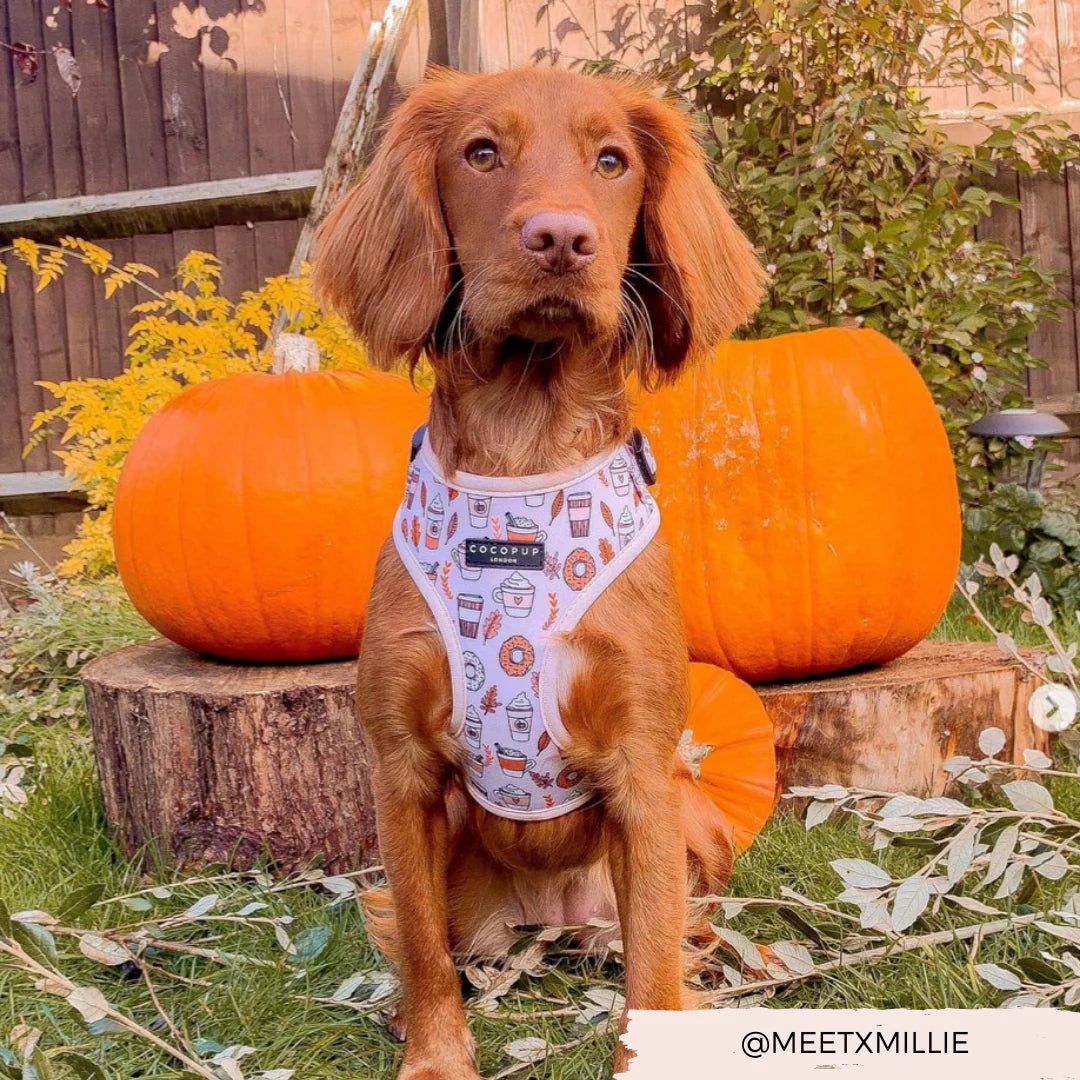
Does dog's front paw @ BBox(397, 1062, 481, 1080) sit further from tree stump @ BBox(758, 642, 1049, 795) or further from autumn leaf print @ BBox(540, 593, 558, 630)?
tree stump @ BBox(758, 642, 1049, 795)

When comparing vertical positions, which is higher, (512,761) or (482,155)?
(482,155)

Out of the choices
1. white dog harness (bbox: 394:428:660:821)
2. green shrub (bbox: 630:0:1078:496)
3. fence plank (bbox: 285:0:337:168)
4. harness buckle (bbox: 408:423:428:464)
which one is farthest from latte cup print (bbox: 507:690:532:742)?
fence plank (bbox: 285:0:337:168)

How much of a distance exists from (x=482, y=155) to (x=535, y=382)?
1.11 ft

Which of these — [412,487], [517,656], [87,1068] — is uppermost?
[412,487]

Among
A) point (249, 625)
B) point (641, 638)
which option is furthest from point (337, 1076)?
point (249, 625)

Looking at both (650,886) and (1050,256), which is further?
(1050,256)

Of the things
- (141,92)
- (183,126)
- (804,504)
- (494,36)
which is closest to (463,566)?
(804,504)

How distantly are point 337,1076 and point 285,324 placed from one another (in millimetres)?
3358

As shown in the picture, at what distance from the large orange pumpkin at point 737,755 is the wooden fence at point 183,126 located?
328cm

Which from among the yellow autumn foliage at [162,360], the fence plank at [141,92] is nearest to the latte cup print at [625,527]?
the yellow autumn foliage at [162,360]

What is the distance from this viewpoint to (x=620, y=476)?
1772 millimetres

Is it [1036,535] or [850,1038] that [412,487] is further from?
[1036,535]

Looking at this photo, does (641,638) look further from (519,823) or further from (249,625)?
(249,625)

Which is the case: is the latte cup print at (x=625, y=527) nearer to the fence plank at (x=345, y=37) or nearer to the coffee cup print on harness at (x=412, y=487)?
the coffee cup print on harness at (x=412, y=487)
